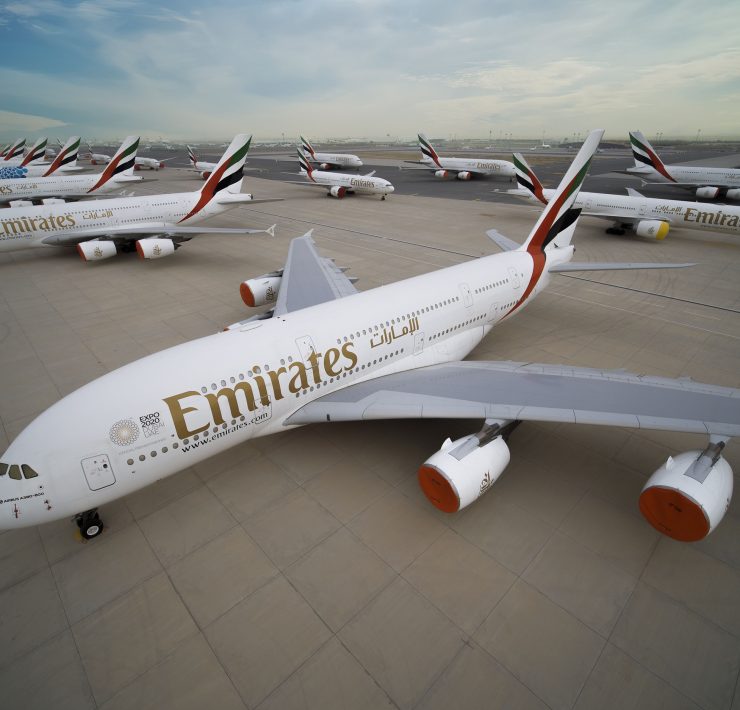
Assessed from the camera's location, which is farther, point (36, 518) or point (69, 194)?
point (69, 194)

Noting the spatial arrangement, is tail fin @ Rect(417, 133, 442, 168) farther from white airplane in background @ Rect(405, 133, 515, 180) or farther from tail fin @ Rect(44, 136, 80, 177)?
tail fin @ Rect(44, 136, 80, 177)

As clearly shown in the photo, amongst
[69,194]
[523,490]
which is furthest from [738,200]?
[69,194]

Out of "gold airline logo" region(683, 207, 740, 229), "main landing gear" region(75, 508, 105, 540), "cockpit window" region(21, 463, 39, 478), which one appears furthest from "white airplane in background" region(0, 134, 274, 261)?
"gold airline logo" region(683, 207, 740, 229)

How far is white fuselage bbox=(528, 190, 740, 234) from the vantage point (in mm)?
30500

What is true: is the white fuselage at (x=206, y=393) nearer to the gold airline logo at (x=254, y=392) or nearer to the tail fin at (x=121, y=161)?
the gold airline logo at (x=254, y=392)

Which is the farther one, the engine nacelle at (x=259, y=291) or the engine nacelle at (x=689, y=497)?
the engine nacelle at (x=259, y=291)

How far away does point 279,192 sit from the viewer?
6212 centimetres

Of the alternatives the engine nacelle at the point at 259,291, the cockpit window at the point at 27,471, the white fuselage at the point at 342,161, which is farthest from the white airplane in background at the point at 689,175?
the cockpit window at the point at 27,471

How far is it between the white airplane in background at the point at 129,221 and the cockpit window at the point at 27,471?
805 inches

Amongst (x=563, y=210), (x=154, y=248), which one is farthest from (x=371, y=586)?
(x=154, y=248)

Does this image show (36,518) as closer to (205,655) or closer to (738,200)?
(205,655)

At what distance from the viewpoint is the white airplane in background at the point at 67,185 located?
39281 mm

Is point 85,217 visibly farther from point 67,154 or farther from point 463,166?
point 463,166

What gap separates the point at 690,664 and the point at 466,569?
375cm
